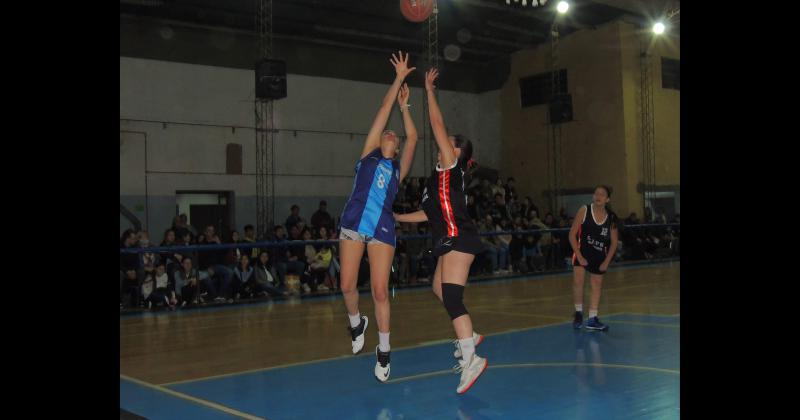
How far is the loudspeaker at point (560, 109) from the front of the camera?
21.1m

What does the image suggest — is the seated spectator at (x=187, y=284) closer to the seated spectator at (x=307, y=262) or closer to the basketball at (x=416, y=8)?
the seated spectator at (x=307, y=262)

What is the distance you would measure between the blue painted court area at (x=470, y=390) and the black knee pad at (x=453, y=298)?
60 cm

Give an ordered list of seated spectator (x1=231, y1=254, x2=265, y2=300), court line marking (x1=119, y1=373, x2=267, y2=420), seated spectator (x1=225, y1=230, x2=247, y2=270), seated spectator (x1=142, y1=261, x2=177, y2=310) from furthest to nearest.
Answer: seated spectator (x1=225, y1=230, x2=247, y2=270) < seated spectator (x1=231, y1=254, x2=265, y2=300) < seated spectator (x1=142, y1=261, x2=177, y2=310) < court line marking (x1=119, y1=373, x2=267, y2=420)

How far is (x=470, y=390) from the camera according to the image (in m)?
5.37

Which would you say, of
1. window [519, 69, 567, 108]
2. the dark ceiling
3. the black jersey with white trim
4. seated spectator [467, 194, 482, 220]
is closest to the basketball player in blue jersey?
the black jersey with white trim

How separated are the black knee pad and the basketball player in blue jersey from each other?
49 centimetres

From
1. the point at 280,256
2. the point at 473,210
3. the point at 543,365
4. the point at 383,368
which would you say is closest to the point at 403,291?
the point at 280,256

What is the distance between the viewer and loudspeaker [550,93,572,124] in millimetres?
21125

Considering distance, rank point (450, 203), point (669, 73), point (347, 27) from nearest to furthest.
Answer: point (450, 203)
point (347, 27)
point (669, 73)

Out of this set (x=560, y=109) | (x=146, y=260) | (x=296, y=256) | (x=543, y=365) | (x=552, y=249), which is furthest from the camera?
(x=560, y=109)

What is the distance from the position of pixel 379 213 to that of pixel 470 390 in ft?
4.82

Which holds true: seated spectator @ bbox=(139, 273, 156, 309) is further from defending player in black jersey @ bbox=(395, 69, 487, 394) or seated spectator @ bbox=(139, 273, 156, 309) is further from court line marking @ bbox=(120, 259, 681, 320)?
defending player in black jersey @ bbox=(395, 69, 487, 394)

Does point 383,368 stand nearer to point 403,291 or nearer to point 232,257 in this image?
point 232,257
